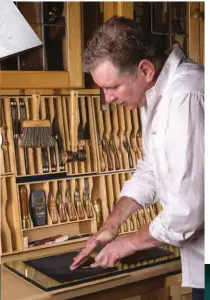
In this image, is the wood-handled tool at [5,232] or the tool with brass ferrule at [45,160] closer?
the wood-handled tool at [5,232]

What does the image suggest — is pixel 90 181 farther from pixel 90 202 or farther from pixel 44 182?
pixel 44 182

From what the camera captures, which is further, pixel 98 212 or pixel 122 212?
pixel 98 212

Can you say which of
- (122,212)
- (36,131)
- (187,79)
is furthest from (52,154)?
(187,79)

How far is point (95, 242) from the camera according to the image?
1537 millimetres

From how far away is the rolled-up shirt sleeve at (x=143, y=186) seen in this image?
163 cm

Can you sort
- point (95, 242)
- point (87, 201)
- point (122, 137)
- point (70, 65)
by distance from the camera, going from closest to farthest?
point (95, 242) → point (70, 65) → point (87, 201) → point (122, 137)

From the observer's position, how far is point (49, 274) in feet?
4.95

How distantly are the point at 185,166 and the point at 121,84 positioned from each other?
0.32m

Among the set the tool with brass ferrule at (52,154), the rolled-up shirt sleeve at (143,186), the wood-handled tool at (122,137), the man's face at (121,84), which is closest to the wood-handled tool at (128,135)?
the wood-handled tool at (122,137)

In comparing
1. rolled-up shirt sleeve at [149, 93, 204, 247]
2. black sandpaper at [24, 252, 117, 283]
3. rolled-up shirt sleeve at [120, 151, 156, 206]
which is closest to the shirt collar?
rolled-up shirt sleeve at [149, 93, 204, 247]

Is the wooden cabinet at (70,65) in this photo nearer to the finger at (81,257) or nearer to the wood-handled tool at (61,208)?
the wood-handled tool at (61,208)

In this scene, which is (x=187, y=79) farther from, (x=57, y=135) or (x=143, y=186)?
(x=57, y=135)

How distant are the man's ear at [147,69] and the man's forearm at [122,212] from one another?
0.46 metres

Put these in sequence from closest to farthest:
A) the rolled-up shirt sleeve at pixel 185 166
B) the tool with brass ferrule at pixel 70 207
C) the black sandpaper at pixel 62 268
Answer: the rolled-up shirt sleeve at pixel 185 166
the black sandpaper at pixel 62 268
the tool with brass ferrule at pixel 70 207
